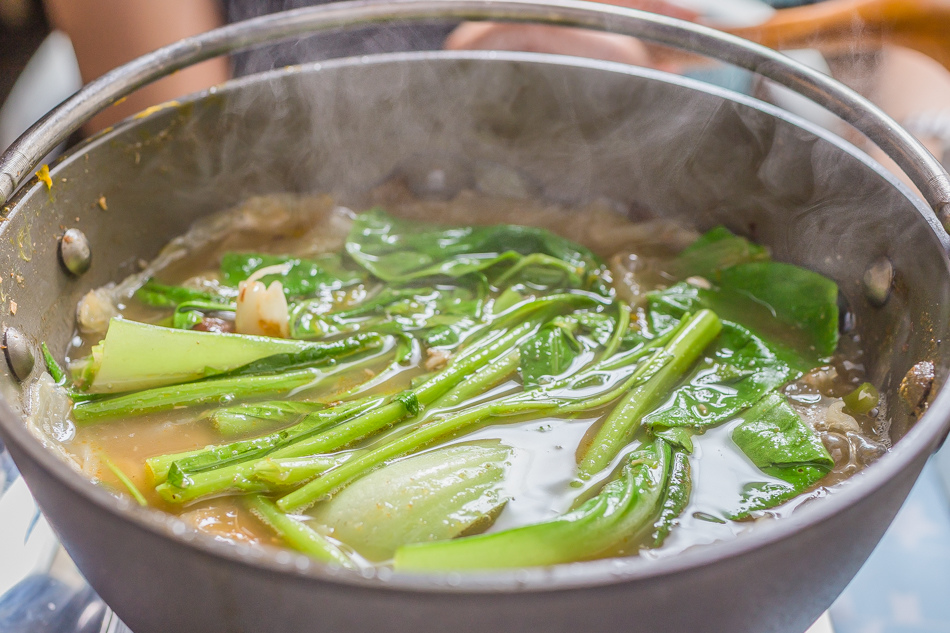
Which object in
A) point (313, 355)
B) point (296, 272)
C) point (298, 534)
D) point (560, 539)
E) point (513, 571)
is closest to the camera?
point (513, 571)

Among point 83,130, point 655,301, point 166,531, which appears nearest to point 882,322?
point 655,301

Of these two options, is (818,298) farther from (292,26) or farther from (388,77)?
(292,26)

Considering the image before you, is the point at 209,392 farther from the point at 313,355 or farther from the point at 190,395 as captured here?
the point at 313,355

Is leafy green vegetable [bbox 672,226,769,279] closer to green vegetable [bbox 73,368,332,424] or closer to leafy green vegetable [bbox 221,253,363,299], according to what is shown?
leafy green vegetable [bbox 221,253,363,299]

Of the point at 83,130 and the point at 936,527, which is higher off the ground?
the point at 83,130

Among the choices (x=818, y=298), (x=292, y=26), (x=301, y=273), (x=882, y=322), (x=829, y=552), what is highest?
(x=292, y=26)

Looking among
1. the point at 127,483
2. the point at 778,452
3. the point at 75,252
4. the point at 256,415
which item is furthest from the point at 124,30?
the point at 778,452

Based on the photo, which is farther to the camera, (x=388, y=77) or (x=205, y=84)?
(x=205, y=84)
